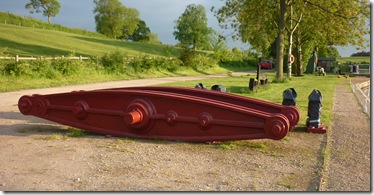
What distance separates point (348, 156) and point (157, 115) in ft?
8.24

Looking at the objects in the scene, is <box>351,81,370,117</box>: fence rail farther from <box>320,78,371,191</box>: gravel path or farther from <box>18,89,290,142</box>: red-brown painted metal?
<box>18,89,290,142</box>: red-brown painted metal

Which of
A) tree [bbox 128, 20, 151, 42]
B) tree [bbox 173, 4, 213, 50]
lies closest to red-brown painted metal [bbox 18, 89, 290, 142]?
tree [bbox 173, 4, 213, 50]

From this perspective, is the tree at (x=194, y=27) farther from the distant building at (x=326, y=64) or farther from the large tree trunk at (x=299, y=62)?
the large tree trunk at (x=299, y=62)

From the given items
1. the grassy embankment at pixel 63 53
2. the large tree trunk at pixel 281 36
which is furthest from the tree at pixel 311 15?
the grassy embankment at pixel 63 53

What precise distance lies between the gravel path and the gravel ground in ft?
0.03

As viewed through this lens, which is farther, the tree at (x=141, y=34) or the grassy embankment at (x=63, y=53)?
the tree at (x=141, y=34)

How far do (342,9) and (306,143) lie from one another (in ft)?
55.9

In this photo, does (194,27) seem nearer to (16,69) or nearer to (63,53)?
(63,53)

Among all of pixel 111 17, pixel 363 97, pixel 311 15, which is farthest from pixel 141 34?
pixel 363 97

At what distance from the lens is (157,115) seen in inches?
217

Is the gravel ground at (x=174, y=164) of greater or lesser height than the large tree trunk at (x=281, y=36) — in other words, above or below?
below

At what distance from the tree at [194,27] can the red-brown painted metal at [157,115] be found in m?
76.2

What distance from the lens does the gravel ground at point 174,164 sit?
3871 mm

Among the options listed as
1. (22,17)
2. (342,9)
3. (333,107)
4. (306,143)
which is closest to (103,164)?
(306,143)
